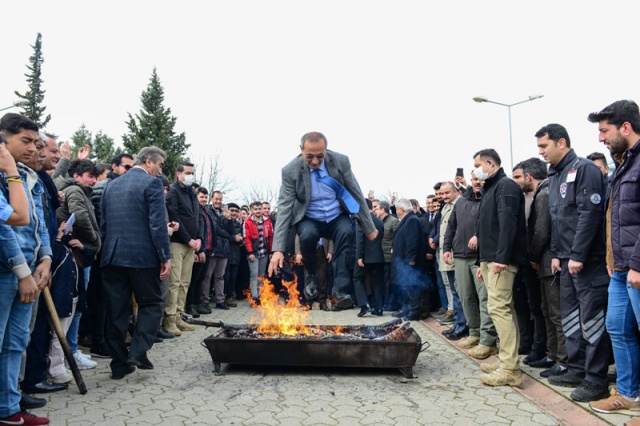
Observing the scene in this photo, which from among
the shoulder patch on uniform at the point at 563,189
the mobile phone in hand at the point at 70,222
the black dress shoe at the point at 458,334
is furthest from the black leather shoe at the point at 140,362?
the shoulder patch on uniform at the point at 563,189

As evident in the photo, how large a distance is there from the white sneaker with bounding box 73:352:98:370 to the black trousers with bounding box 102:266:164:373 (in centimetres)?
71

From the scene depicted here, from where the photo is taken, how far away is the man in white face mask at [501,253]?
17.6 feet

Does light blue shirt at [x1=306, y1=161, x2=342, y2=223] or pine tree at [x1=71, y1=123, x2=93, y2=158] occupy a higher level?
pine tree at [x1=71, y1=123, x2=93, y2=158]

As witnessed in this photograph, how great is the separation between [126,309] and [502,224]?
173 inches

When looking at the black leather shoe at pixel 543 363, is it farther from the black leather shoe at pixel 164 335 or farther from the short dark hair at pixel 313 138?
the black leather shoe at pixel 164 335

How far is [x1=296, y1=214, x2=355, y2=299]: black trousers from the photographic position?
18.0 feet

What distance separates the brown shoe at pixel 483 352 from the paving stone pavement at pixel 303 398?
0.13m

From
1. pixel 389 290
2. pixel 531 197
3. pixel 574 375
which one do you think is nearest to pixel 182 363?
pixel 574 375

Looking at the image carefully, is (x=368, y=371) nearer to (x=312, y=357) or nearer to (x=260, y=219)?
(x=312, y=357)

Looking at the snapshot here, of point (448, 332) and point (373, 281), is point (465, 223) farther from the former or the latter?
point (373, 281)

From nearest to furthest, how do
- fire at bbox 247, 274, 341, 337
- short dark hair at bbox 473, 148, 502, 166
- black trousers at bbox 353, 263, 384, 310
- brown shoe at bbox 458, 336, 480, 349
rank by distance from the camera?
short dark hair at bbox 473, 148, 502, 166, fire at bbox 247, 274, 341, 337, brown shoe at bbox 458, 336, 480, 349, black trousers at bbox 353, 263, 384, 310

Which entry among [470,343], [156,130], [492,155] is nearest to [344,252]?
[492,155]

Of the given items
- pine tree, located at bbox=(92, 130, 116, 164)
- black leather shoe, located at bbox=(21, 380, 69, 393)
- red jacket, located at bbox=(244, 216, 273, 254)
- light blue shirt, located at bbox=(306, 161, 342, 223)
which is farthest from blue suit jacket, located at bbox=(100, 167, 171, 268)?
pine tree, located at bbox=(92, 130, 116, 164)

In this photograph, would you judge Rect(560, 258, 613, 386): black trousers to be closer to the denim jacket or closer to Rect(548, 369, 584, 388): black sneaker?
Rect(548, 369, 584, 388): black sneaker
